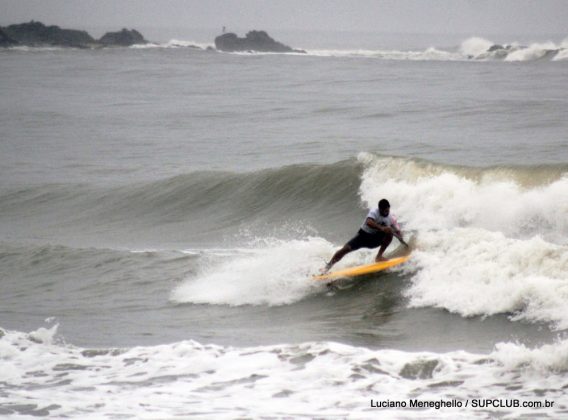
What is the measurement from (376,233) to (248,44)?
8497cm

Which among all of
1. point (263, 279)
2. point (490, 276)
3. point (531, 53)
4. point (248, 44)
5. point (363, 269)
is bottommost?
point (263, 279)

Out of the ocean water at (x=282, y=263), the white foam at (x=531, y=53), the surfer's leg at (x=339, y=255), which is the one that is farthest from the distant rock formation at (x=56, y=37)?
the surfer's leg at (x=339, y=255)

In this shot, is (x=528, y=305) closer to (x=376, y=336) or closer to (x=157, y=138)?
(x=376, y=336)

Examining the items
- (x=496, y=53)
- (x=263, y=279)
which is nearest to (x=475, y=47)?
(x=496, y=53)

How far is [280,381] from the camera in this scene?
8891 mm

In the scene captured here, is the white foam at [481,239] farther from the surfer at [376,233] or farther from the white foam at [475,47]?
the white foam at [475,47]

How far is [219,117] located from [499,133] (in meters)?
14.5

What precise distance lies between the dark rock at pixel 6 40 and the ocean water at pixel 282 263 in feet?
191

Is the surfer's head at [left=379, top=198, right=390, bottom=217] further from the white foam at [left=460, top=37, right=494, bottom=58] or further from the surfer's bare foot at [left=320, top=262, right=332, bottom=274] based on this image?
the white foam at [left=460, top=37, right=494, bottom=58]

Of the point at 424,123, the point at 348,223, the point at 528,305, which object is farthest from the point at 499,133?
the point at 528,305

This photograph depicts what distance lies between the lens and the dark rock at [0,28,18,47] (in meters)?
92.0

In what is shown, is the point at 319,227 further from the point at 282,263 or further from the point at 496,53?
the point at 496,53

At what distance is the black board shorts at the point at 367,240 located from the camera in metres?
12.8

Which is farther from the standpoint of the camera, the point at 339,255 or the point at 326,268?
the point at 326,268
